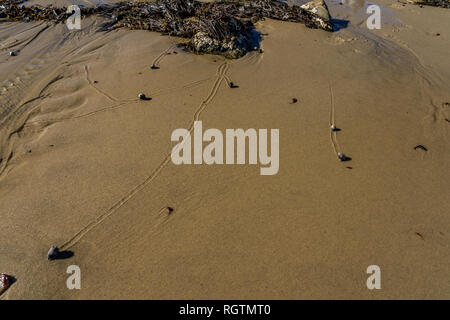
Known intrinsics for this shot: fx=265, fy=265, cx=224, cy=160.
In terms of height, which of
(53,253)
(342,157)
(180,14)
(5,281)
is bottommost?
(5,281)

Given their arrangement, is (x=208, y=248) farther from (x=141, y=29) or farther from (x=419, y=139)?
(x=141, y=29)

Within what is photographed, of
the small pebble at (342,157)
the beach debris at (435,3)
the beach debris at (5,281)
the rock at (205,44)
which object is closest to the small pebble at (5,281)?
the beach debris at (5,281)

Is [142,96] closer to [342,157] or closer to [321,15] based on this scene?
[342,157]

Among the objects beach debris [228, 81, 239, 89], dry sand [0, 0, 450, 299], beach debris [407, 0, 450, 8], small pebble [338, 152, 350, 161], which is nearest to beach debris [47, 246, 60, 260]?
dry sand [0, 0, 450, 299]

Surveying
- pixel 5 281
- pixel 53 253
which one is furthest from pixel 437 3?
pixel 5 281

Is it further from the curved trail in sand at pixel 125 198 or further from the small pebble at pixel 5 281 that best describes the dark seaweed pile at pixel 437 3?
the small pebble at pixel 5 281

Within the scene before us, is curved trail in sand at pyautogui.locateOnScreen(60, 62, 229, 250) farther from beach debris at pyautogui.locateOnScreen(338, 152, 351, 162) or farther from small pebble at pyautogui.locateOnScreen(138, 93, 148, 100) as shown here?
beach debris at pyautogui.locateOnScreen(338, 152, 351, 162)
